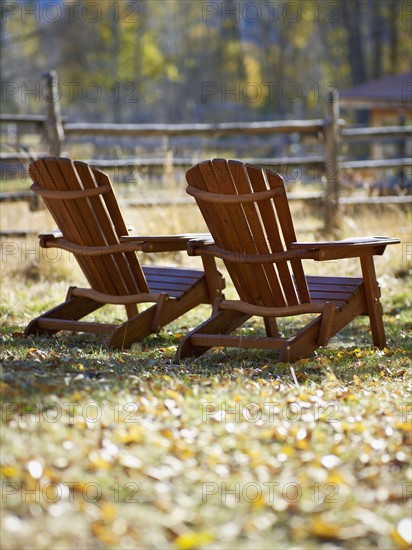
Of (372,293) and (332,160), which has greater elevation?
(372,293)

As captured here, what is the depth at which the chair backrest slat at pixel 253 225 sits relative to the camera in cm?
494

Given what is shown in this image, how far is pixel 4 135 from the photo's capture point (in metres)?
33.3

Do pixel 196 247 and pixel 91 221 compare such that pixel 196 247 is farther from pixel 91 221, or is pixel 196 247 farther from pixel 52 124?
pixel 52 124

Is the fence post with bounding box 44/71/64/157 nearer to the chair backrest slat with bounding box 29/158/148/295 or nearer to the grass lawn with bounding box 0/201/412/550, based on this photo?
the chair backrest slat with bounding box 29/158/148/295

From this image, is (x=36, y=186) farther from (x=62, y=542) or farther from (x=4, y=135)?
(x=4, y=135)

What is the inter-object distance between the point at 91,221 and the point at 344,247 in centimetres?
157

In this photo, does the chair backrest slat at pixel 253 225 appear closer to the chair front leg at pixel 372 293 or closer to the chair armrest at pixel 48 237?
the chair front leg at pixel 372 293

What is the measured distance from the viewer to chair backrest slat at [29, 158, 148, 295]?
5.57 m

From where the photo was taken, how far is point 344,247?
201 inches

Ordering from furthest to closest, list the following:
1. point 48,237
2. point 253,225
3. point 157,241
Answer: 1. point 48,237
2. point 157,241
3. point 253,225

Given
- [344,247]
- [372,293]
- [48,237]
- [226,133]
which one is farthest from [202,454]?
[226,133]

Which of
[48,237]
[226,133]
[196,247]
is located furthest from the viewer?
[226,133]

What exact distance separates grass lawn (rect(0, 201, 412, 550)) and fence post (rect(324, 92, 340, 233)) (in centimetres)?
558

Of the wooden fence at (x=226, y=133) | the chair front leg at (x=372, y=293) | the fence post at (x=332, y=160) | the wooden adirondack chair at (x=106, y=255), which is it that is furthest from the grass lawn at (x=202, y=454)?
the fence post at (x=332, y=160)
